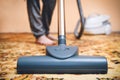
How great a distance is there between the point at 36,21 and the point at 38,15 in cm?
5

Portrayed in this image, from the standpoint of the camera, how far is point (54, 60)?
100cm

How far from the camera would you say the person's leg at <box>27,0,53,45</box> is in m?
1.77

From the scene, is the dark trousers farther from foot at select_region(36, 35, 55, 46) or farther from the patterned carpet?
the patterned carpet

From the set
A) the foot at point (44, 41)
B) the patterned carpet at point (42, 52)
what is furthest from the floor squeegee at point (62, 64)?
the foot at point (44, 41)

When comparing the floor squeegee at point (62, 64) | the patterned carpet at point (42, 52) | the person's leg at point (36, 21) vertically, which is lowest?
the patterned carpet at point (42, 52)

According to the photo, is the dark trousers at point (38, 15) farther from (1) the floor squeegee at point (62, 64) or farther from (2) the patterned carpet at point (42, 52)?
(1) the floor squeegee at point (62, 64)

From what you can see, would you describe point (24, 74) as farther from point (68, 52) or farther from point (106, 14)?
point (106, 14)

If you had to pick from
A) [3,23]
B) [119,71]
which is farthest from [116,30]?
[119,71]

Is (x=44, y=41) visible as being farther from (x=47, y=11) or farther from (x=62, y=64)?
(x=62, y=64)

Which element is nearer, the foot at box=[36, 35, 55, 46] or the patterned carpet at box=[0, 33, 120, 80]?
the patterned carpet at box=[0, 33, 120, 80]

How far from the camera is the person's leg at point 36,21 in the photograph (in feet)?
5.79

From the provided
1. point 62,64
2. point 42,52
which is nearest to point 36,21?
point 42,52

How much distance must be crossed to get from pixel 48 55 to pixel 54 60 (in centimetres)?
6

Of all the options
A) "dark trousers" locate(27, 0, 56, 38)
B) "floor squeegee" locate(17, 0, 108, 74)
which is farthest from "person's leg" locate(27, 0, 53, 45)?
"floor squeegee" locate(17, 0, 108, 74)
